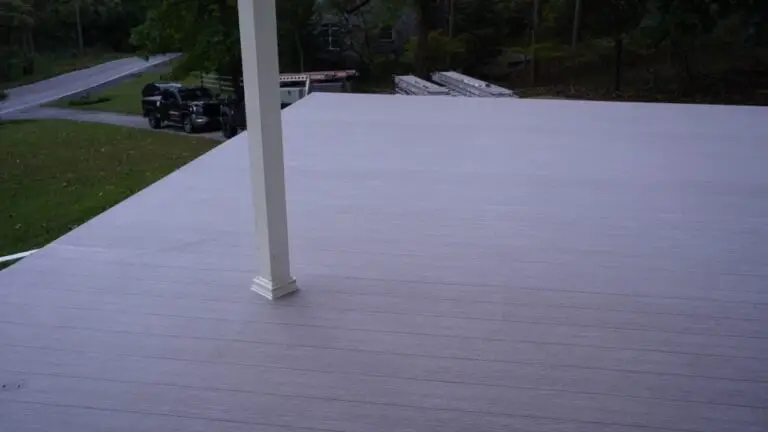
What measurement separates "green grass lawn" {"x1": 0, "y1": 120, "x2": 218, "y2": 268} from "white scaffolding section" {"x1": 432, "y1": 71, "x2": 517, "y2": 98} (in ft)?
10.7

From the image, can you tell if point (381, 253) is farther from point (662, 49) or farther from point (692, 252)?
point (662, 49)

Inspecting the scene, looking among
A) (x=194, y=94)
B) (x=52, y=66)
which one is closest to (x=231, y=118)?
(x=194, y=94)

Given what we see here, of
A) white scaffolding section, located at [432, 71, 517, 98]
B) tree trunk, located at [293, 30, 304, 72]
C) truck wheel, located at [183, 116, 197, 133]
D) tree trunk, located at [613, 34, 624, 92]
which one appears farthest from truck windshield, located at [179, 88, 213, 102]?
tree trunk, located at [613, 34, 624, 92]

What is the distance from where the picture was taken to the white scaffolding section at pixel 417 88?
9.08 meters

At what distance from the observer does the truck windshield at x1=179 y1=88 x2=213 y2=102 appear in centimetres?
1034

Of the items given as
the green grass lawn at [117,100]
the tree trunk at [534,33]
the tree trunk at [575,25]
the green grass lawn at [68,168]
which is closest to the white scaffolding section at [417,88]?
the tree trunk at [534,33]

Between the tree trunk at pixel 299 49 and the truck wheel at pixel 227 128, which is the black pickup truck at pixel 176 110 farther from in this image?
the tree trunk at pixel 299 49

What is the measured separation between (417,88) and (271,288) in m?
6.85

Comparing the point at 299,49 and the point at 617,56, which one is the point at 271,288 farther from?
the point at 299,49

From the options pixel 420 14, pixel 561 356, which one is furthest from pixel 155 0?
pixel 561 356

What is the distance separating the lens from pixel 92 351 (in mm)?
2562

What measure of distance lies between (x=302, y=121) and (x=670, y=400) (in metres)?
4.57

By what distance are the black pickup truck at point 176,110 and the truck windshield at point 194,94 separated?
0.35 ft

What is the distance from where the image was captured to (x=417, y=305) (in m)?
2.91
